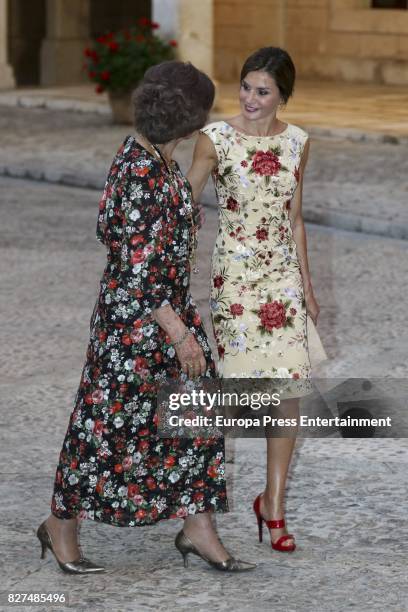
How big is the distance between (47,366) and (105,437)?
3.01 metres

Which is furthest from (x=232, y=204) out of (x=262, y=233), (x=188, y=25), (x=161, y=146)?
(x=188, y=25)

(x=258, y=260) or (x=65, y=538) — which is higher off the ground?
(x=258, y=260)

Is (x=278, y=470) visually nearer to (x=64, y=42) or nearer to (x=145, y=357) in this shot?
(x=145, y=357)

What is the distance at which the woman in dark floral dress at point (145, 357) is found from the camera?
4.70 meters

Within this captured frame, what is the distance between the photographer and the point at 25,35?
27.8m

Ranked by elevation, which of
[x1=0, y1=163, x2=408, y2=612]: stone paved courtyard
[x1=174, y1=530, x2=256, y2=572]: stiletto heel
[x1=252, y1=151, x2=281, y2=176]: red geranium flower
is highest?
[x1=252, y1=151, x2=281, y2=176]: red geranium flower

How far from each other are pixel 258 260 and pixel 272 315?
19 centimetres

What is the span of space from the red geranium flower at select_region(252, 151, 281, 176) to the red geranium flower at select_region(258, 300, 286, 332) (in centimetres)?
43

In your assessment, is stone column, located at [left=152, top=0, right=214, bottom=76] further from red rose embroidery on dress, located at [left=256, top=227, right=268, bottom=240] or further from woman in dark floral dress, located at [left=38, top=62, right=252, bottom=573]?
woman in dark floral dress, located at [left=38, top=62, right=252, bottom=573]

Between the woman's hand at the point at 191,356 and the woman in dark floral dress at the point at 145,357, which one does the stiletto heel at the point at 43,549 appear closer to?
the woman in dark floral dress at the point at 145,357

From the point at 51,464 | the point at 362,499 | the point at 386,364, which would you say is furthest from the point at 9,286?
the point at 362,499

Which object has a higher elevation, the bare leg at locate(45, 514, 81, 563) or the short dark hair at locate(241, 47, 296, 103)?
the short dark hair at locate(241, 47, 296, 103)

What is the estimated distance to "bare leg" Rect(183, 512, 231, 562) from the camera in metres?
5.00

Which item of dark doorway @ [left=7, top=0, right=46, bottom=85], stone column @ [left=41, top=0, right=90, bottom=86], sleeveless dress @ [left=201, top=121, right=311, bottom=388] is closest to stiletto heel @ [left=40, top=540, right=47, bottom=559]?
sleeveless dress @ [left=201, top=121, right=311, bottom=388]
